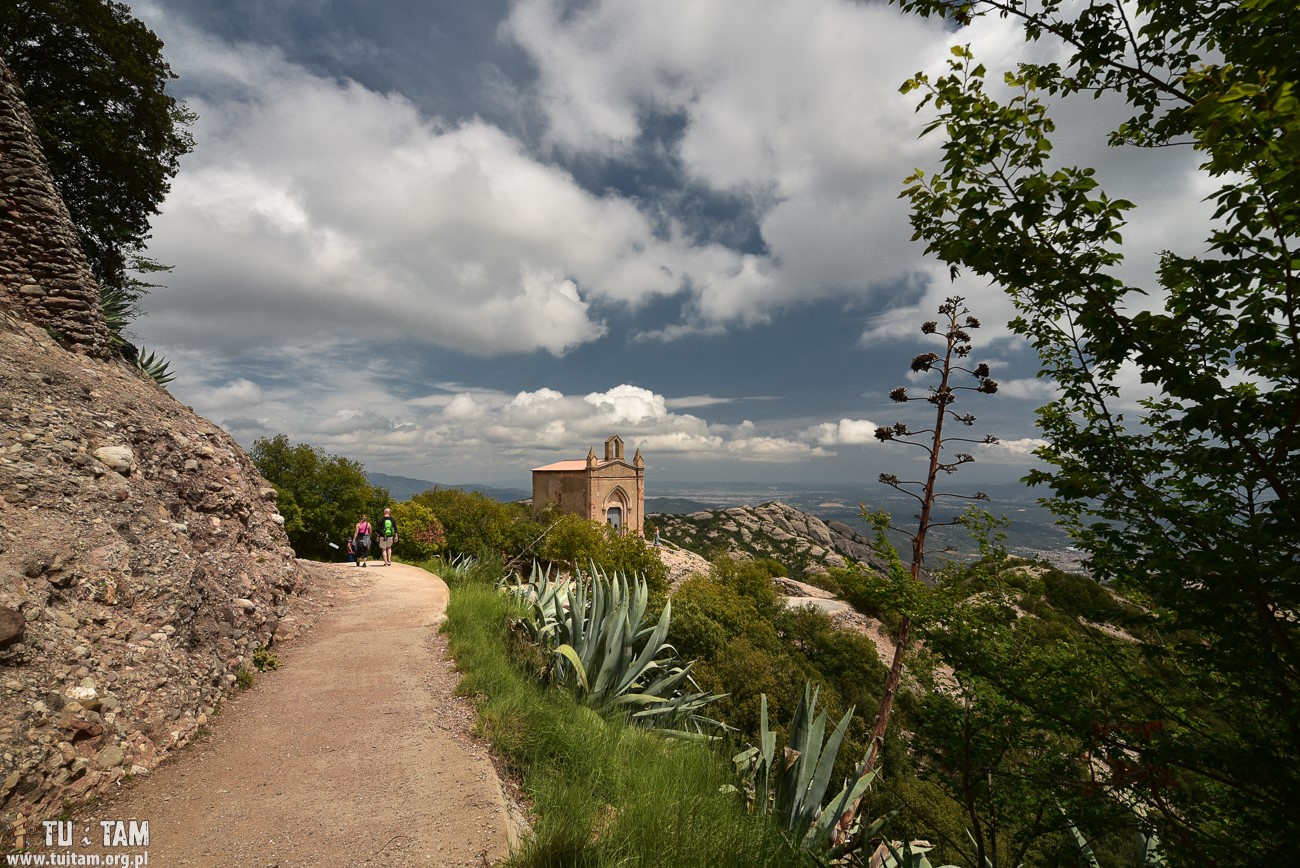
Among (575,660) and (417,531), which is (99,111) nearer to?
(417,531)

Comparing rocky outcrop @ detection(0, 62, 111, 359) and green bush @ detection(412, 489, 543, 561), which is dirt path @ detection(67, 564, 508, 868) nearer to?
rocky outcrop @ detection(0, 62, 111, 359)

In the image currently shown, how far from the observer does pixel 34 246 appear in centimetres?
795

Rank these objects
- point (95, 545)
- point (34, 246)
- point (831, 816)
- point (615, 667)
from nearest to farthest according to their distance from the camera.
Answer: point (831, 816) < point (95, 545) < point (615, 667) < point (34, 246)

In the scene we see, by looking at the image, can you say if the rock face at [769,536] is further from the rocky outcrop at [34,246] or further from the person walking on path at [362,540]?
the rocky outcrop at [34,246]

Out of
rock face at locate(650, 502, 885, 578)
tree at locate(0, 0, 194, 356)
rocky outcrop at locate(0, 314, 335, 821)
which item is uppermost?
tree at locate(0, 0, 194, 356)

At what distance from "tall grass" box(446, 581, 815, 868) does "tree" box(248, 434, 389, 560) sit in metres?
12.0

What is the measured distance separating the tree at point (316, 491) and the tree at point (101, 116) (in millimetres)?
5252

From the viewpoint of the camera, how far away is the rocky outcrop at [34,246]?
7.74 m

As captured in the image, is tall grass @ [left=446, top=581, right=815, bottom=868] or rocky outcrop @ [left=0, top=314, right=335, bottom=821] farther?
rocky outcrop @ [left=0, top=314, right=335, bottom=821]

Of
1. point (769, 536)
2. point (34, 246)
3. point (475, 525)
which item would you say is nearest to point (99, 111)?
point (34, 246)

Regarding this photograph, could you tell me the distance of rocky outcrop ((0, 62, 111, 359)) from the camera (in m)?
7.74

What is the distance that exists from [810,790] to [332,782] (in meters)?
3.53

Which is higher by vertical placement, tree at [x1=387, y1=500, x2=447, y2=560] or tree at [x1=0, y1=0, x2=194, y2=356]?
tree at [x1=0, y1=0, x2=194, y2=356]

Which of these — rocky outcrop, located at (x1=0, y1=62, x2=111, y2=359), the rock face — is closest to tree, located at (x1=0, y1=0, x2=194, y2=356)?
rocky outcrop, located at (x1=0, y1=62, x2=111, y2=359)
